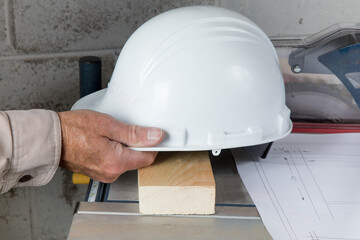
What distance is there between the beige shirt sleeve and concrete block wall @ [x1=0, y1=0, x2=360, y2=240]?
1.84ft

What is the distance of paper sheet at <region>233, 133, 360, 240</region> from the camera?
0.88m

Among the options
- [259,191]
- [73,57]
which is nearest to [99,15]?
[73,57]

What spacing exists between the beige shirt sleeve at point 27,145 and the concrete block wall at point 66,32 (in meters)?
0.56

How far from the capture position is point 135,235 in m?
0.83

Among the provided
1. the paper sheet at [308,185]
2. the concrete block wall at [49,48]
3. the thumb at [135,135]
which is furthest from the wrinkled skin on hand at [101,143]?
the concrete block wall at [49,48]

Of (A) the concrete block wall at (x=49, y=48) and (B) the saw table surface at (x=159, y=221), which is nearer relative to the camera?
(B) the saw table surface at (x=159, y=221)

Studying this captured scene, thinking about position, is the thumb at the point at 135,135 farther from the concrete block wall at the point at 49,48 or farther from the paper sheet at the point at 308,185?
the concrete block wall at the point at 49,48

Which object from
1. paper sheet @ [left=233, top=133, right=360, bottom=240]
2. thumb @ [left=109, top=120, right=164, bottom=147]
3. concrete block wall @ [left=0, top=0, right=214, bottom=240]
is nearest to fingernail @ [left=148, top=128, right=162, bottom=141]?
thumb @ [left=109, top=120, right=164, bottom=147]

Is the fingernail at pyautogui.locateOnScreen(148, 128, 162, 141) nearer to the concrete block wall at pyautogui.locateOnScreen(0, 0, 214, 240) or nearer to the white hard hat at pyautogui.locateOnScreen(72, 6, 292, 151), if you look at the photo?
the white hard hat at pyautogui.locateOnScreen(72, 6, 292, 151)

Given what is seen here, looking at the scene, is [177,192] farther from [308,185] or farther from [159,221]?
[308,185]

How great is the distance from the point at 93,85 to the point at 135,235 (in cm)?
49

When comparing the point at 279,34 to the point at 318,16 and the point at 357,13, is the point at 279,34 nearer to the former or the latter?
the point at 318,16

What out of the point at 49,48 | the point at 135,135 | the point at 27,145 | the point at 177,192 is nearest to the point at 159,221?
the point at 177,192

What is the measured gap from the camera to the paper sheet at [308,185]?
0.88m
